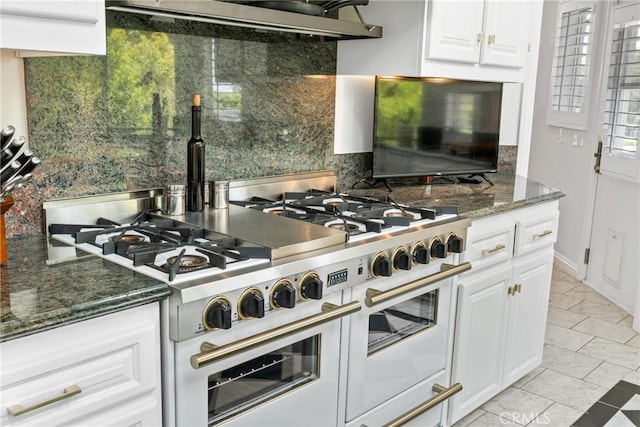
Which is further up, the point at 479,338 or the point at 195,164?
the point at 195,164

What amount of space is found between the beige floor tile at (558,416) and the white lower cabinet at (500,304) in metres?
0.21

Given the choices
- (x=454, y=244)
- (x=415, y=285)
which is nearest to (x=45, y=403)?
(x=415, y=285)

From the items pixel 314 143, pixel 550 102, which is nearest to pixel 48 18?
pixel 314 143

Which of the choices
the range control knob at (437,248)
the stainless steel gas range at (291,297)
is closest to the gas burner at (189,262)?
the stainless steel gas range at (291,297)

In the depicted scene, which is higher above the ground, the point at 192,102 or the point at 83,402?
the point at 192,102

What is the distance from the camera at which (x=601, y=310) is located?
4324mm

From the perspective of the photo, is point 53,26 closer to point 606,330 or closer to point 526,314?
point 526,314

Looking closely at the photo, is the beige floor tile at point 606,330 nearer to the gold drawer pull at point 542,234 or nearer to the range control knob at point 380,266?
the gold drawer pull at point 542,234

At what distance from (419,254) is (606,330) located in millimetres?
2465

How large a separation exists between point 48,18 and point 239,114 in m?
1.05

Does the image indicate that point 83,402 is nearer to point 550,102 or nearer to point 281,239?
point 281,239

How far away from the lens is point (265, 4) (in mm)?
2166

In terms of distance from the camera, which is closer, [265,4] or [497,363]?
[265,4]

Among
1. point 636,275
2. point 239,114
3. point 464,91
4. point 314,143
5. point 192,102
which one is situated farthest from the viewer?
point 636,275
